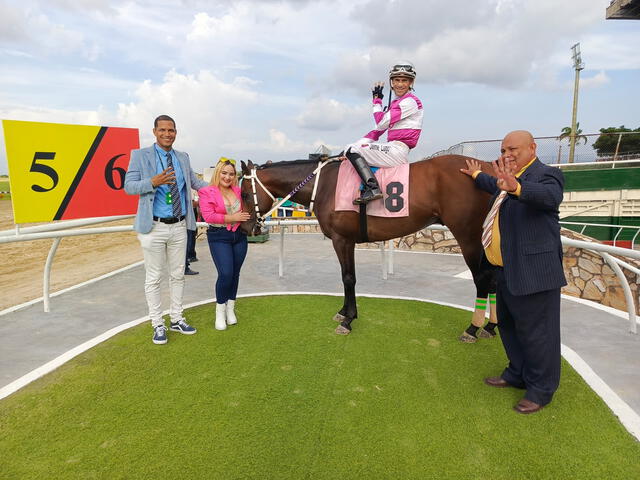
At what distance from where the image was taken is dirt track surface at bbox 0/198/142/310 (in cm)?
868

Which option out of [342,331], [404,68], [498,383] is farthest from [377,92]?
[498,383]

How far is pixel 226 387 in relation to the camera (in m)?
3.07

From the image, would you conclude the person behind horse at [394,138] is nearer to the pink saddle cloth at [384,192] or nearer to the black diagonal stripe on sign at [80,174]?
the pink saddle cloth at [384,192]

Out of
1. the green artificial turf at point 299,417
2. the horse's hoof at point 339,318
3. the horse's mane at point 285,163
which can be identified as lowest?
the green artificial turf at point 299,417

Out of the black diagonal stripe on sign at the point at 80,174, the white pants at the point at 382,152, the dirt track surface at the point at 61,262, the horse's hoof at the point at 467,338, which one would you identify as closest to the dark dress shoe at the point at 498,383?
the horse's hoof at the point at 467,338

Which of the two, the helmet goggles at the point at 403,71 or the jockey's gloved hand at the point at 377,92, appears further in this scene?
the jockey's gloved hand at the point at 377,92

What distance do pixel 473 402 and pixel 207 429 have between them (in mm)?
1962

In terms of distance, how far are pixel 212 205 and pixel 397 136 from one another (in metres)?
2.19

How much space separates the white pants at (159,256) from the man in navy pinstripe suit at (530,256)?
9.56 ft

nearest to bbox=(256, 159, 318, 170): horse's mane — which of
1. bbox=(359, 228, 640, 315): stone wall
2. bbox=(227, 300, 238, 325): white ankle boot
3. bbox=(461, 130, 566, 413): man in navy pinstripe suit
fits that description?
bbox=(227, 300, 238, 325): white ankle boot

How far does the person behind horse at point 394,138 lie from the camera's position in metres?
4.06

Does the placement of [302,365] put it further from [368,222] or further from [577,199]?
[577,199]

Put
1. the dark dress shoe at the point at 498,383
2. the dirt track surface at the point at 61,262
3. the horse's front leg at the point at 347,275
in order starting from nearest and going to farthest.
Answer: the dark dress shoe at the point at 498,383
the horse's front leg at the point at 347,275
the dirt track surface at the point at 61,262

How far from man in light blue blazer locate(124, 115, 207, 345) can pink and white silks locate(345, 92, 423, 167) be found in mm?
1881
